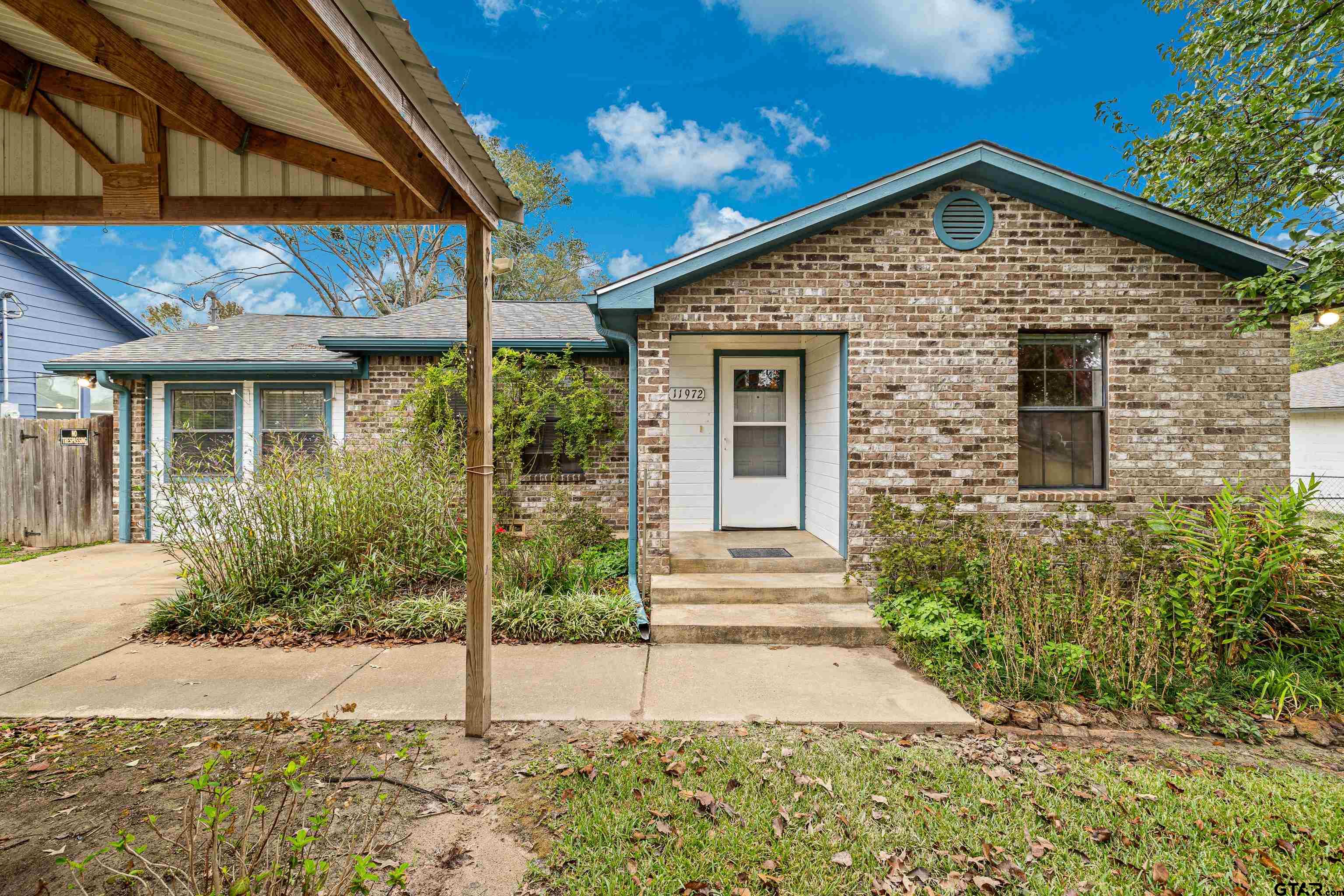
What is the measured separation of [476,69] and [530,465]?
3132 centimetres

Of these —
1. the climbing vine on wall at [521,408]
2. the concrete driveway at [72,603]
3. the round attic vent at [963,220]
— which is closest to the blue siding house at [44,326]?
the concrete driveway at [72,603]

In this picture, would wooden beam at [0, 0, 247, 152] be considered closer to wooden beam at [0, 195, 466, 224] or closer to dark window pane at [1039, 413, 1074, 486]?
wooden beam at [0, 195, 466, 224]

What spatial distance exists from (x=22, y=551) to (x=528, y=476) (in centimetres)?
745

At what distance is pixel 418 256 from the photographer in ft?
62.5

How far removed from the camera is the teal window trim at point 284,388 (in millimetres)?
8922

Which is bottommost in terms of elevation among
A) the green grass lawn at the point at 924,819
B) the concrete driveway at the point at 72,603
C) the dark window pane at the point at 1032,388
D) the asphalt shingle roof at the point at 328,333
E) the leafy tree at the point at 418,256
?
the green grass lawn at the point at 924,819

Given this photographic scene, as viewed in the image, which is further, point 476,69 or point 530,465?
point 476,69

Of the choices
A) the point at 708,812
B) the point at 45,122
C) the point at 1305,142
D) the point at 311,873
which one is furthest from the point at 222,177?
the point at 1305,142

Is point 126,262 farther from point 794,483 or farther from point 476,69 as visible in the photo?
point 794,483

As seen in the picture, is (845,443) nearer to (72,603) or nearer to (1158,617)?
(1158,617)

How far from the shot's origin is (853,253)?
18.9 ft

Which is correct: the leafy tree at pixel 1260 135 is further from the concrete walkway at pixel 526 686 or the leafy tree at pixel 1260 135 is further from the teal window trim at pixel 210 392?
the teal window trim at pixel 210 392

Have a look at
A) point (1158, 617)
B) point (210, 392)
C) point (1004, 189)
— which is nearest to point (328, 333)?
point (210, 392)

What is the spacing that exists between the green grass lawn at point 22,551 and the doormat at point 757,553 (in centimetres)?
934
